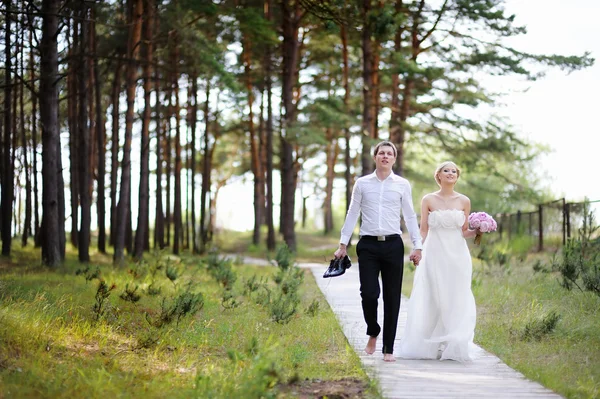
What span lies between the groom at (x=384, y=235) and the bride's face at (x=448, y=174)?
2.01 feet

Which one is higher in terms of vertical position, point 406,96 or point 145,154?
point 406,96

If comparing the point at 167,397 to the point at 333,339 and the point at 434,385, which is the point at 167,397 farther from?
the point at 333,339

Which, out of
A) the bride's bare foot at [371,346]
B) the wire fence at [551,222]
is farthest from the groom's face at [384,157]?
the wire fence at [551,222]

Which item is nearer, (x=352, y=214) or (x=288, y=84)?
(x=352, y=214)

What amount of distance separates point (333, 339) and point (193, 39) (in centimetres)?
1261

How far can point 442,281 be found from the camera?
8586 mm

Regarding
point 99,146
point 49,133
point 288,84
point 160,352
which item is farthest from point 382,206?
point 288,84

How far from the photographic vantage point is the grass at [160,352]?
20.7ft

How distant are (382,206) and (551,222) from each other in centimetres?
1669

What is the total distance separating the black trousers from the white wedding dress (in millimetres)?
398

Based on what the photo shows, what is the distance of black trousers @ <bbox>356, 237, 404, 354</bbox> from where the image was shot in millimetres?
8031

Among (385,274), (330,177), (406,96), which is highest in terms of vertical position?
(406,96)

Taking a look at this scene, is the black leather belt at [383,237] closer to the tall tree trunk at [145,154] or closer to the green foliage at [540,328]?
the green foliage at [540,328]

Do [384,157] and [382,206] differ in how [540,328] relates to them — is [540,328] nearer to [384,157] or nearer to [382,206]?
[382,206]
